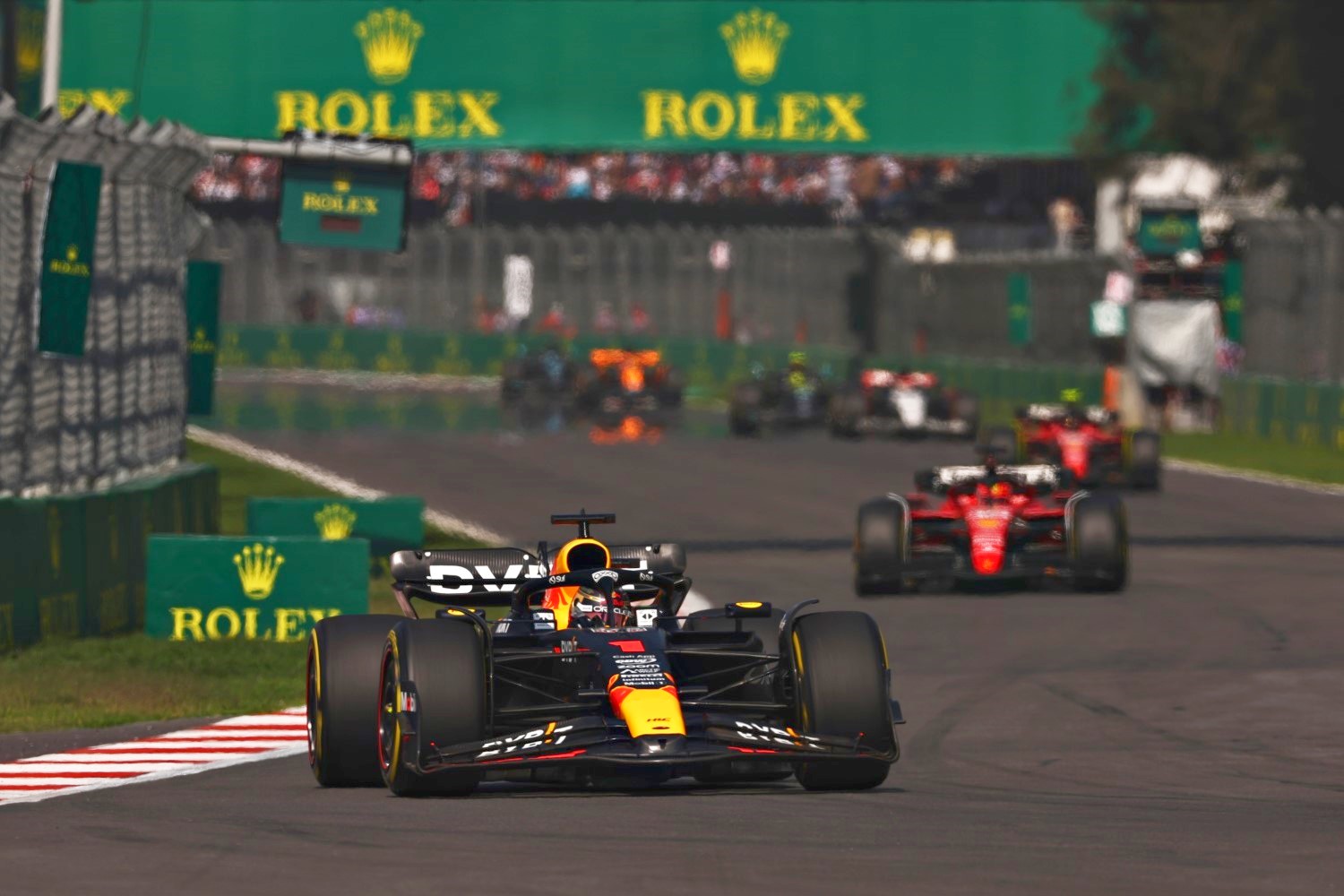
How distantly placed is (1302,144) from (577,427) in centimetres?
2183

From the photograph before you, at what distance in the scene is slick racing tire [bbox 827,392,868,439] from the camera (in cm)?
4134

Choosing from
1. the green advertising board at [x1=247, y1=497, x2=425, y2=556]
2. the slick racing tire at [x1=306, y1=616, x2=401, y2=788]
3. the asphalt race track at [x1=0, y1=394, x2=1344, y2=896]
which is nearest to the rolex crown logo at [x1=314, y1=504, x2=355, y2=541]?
the green advertising board at [x1=247, y1=497, x2=425, y2=556]

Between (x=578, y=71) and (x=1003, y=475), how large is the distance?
30.8 meters

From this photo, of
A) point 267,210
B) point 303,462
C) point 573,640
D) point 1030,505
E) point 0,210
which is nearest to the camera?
point 573,640

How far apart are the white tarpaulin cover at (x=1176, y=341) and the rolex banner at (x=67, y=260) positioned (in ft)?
90.7

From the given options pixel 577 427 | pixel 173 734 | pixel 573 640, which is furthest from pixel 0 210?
pixel 577 427

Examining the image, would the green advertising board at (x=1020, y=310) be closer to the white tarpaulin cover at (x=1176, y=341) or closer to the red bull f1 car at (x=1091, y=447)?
the white tarpaulin cover at (x=1176, y=341)

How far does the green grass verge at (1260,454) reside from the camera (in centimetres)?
3541

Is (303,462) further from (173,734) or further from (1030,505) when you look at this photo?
(173,734)

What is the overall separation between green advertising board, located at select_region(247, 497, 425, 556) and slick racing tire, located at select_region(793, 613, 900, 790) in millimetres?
10451

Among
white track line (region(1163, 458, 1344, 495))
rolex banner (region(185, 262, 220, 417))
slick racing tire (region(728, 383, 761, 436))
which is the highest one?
rolex banner (region(185, 262, 220, 417))

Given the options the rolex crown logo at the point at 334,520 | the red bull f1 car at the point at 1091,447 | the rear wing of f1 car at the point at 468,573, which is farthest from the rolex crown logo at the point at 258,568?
the red bull f1 car at the point at 1091,447

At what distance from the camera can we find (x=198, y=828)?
34.3 feet

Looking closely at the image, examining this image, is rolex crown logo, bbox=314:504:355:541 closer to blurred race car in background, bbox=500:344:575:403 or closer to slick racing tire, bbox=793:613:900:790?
slick racing tire, bbox=793:613:900:790
